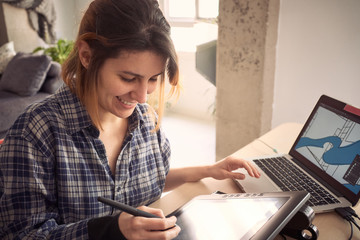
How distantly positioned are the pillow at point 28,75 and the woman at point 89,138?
250cm

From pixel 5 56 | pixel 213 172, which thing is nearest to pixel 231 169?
pixel 213 172

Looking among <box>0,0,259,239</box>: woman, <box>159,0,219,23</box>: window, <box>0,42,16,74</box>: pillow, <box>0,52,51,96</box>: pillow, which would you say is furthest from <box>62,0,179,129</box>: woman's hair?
<box>0,42,16,74</box>: pillow

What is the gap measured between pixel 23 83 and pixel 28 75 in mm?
92

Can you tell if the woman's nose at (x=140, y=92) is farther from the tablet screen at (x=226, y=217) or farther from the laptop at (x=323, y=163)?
the laptop at (x=323, y=163)

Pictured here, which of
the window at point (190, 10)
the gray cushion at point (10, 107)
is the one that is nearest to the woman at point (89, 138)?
the gray cushion at point (10, 107)

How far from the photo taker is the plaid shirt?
76cm

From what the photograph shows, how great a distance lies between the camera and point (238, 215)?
2.45 feet

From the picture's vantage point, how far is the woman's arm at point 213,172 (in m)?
1.01

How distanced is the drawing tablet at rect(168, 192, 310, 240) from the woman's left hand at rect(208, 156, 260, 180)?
20 cm

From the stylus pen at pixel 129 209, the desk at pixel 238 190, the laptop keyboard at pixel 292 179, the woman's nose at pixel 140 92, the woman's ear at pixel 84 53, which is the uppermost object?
the woman's ear at pixel 84 53

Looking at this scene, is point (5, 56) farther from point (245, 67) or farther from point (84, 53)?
point (84, 53)

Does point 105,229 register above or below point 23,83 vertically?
above

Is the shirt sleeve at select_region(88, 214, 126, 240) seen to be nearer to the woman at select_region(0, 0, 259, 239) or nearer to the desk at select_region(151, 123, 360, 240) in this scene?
the woman at select_region(0, 0, 259, 239)

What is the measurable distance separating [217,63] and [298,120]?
0.58m
